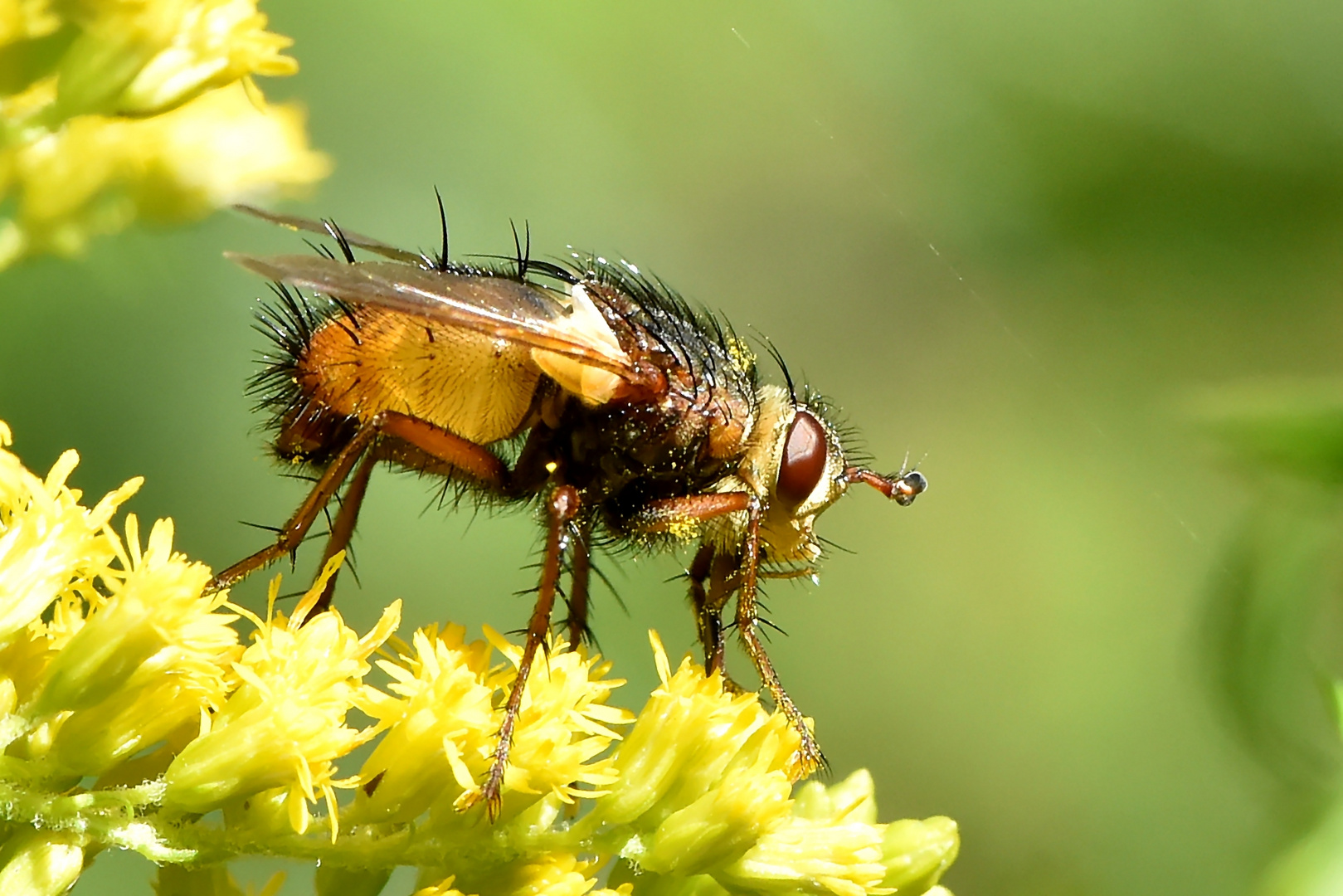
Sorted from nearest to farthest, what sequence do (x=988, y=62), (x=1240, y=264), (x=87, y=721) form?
(x=87, y=721) → (x=988, y=62) → (x=1240, y=264)

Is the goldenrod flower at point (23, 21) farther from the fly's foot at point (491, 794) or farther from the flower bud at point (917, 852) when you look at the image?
the flower bud at point (917, 852)

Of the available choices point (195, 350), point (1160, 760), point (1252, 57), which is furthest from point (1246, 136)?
point (195, 350)

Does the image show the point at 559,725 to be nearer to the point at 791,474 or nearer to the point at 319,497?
the point at 319,497

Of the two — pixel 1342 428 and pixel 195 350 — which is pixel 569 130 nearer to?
pixel 195 350

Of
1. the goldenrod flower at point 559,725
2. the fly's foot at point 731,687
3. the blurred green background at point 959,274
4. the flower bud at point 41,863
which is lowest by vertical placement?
the flower bud at point 41,863

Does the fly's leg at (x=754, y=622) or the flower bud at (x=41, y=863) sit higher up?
the fly's leg at (x=754, y=622)

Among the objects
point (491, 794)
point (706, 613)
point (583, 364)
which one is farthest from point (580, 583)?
point (491, 794)

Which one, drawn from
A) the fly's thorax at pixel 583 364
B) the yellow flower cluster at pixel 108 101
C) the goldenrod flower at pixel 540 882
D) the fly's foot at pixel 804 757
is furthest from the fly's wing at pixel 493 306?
the goldenrod flower at pixel 540 882
